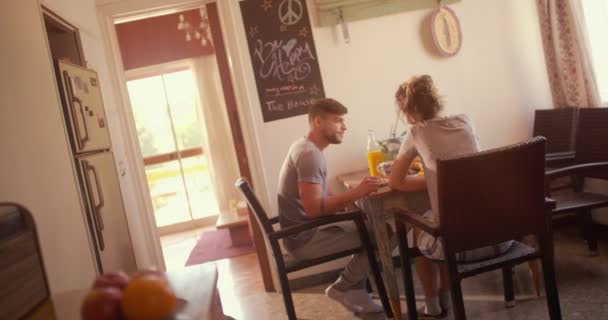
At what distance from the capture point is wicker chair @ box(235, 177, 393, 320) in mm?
2535

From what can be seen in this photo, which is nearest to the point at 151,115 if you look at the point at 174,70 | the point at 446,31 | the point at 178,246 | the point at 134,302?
the point at 174,70

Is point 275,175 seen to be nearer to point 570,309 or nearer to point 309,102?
Result: point 309,102

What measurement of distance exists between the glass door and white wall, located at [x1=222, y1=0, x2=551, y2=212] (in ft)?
A: 11.4

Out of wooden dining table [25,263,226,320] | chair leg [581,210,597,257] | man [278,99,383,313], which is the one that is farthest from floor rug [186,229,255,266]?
wooden dining table [25,263,226,320]

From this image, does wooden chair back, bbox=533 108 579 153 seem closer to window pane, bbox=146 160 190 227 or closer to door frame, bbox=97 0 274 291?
door frame, bbox=97 0 274 291

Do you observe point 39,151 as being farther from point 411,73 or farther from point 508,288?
point 411,73

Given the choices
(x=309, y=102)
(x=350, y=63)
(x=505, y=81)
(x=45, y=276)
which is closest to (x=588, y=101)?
(x=505, y=81)

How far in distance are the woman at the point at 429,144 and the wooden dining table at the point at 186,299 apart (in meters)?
1.18

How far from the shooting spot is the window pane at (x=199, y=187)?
22.9ft

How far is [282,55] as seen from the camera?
11.4ft

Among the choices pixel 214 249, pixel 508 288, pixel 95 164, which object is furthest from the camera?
pixel 214 249

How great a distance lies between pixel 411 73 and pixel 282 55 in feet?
2.79

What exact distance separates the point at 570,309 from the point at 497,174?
0.93 m

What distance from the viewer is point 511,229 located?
2.05 meters
